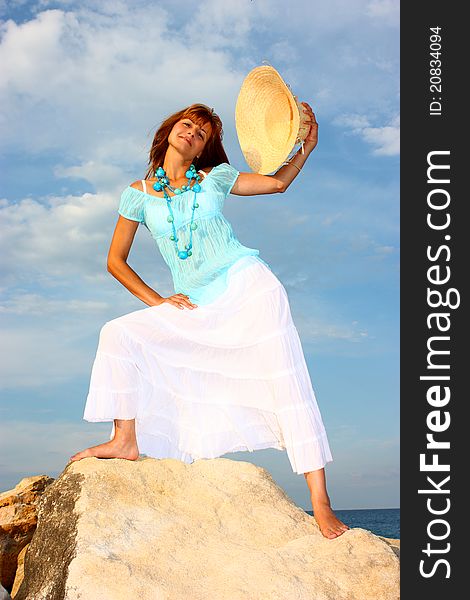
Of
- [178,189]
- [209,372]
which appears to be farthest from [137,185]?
[209,372]

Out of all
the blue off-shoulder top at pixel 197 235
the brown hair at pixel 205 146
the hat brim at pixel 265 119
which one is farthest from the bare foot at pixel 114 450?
the hat brim at pixel 265 119

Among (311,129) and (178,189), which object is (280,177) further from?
(178,189)

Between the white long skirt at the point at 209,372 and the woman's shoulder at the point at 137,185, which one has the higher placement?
the woman's shoulder at the point at 137,185

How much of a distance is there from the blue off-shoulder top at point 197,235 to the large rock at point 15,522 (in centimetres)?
215

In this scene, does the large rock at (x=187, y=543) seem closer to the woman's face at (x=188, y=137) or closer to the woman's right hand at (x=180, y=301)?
the woman's right hand at (x=180, y=301)

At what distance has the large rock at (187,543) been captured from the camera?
3783mm

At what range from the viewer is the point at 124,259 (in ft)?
17.3

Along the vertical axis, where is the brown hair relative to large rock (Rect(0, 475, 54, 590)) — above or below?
above

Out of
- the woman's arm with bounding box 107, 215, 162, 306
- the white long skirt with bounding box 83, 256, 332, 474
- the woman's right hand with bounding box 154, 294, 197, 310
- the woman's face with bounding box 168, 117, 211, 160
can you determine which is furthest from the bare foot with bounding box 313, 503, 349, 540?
the woman's face with bounding box 168, 117, 211, 160

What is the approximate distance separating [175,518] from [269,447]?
A: 2.58 ft

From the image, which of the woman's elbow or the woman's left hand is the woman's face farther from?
the woman's elbow

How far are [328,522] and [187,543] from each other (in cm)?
83

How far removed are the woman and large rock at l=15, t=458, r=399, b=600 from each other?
0.25 meters

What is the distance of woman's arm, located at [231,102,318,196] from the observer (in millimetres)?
5266
